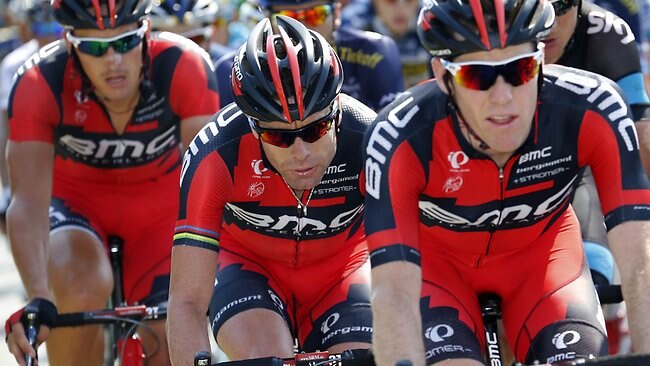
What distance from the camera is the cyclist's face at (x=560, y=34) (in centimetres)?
641

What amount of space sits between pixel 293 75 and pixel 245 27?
6.85 m

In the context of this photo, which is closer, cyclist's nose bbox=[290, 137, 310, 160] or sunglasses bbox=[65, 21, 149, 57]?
cyclist's nose bbox=[290, 137, 310, 160]

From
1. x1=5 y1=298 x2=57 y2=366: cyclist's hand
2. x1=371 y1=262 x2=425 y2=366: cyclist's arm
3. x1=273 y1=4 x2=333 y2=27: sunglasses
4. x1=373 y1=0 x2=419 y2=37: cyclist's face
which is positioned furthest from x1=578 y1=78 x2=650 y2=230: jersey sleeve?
x1=373 y1=0 x2=419 y2=37: cyclist's face

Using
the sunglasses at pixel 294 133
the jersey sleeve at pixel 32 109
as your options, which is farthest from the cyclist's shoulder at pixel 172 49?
the sunglasses at pixel 294 133

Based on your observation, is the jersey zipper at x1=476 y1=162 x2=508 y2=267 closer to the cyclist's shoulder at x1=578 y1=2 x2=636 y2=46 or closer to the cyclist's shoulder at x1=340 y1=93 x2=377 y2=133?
the cyclist's shoulder at x1=340 y1=93 x2=377 y2=133

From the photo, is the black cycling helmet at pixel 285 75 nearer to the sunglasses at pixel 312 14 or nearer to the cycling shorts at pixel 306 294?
the cycling shorts at pixel 306 294

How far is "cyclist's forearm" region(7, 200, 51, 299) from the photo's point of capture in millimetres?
6230

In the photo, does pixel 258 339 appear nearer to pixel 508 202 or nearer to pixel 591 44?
pixel 508 202

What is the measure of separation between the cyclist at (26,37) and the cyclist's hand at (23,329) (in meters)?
3.18

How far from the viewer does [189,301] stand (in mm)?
5215

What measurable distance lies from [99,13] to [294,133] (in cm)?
190

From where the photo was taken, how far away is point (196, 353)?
4770 millimetres

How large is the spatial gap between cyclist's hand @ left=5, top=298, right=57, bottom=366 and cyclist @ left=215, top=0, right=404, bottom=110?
2.70 meters

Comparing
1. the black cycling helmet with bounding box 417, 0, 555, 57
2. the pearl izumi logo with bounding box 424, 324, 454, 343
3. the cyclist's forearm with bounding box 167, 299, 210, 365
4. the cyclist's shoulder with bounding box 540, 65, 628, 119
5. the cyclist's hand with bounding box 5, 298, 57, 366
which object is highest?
the black cycling helmet with bounding box 417, 0, 555, 57
